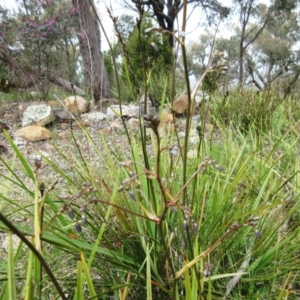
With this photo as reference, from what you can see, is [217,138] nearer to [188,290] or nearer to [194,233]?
[194,233]

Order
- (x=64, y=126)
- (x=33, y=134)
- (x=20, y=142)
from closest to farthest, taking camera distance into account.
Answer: (x=20, y=142) < (x=33, y=134) < (x=64, y=126)

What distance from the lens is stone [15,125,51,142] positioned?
3.56 m

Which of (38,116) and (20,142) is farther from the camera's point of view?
(38,116)

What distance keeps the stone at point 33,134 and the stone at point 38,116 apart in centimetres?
29

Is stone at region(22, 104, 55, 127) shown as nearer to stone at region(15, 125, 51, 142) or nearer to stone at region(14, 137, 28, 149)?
stone at region(15, 125, 51, 142)

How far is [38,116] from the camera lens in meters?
4.02

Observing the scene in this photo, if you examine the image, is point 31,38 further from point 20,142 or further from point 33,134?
point 20,142

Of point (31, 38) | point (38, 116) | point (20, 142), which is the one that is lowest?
point (20, 142)

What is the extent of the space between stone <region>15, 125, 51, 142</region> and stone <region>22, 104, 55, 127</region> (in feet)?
0.96

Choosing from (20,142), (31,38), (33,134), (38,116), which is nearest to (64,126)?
(38,116)

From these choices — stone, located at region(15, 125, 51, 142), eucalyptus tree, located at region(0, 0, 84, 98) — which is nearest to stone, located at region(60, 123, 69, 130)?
stone, located at region(15, 125, 51, 142)

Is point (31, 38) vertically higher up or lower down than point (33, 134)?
higher up

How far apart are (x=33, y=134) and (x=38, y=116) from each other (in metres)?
0.52

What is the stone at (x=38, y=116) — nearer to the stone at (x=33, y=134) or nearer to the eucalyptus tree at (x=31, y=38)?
the stone at (x=33, y=134)
